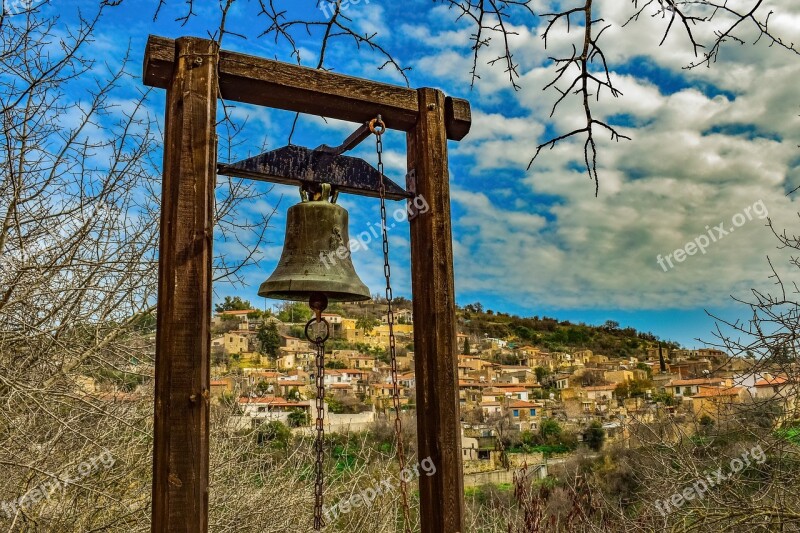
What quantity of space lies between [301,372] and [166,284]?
23.9 metres

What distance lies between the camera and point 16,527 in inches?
189

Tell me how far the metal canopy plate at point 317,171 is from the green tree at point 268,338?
1807 centimetres

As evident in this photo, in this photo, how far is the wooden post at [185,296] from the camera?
1.74 metres

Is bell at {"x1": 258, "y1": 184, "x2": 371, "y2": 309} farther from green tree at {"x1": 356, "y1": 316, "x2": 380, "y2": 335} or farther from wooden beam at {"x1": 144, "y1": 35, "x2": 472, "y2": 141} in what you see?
green tree at {"x1": 356, "y1": 316, "x2": 380, "y2": 335}

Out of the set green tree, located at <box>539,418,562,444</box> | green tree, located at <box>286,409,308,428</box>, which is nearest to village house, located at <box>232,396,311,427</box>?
green tree, located at <box>286,409,308,428</box>

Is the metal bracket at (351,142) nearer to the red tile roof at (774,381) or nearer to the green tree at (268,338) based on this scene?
the red tile roof at (774,381)

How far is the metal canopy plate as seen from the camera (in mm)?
2252

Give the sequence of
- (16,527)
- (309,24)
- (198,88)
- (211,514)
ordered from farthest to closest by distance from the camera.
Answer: (211,514)
(16,527)
(309,24)
(198,88)

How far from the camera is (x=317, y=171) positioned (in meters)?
2.39

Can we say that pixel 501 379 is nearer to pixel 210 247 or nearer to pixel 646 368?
pixel 646 368

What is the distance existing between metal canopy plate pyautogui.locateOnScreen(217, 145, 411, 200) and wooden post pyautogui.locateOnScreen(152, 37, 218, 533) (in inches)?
11.1

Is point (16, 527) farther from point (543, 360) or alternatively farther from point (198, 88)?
point (543, 360)

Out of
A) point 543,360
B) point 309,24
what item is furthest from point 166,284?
point 543,360

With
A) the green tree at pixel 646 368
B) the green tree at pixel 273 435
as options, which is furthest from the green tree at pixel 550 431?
the green tree at pixel 273 435
